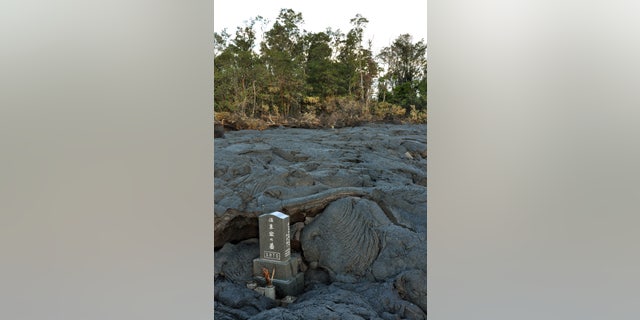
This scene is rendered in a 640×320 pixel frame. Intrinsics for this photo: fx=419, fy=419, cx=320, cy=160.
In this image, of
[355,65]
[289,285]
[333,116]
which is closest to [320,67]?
[355,65]

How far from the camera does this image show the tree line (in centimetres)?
639

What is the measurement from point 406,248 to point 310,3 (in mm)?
3911

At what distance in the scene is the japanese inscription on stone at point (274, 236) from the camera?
548cm

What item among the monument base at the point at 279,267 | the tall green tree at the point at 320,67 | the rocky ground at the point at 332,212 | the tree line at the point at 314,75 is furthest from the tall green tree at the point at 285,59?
the monument base at the point at 279,267

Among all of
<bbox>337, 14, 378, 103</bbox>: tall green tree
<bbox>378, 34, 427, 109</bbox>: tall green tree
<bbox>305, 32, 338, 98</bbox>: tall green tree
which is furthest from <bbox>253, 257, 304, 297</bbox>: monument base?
<bbox>378, 34, 427, 109</bbox>: tall green tree

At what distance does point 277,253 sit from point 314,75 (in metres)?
2.85

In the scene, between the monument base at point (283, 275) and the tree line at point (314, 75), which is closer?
the monument base at point (283, 275)

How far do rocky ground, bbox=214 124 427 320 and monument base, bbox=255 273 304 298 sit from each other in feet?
0.46

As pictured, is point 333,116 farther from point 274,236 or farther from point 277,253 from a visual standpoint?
point 277,253

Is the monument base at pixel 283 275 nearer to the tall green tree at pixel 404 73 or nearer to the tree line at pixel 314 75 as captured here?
the tree line at pixel 314 75

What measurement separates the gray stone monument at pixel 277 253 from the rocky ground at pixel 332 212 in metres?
0.21
